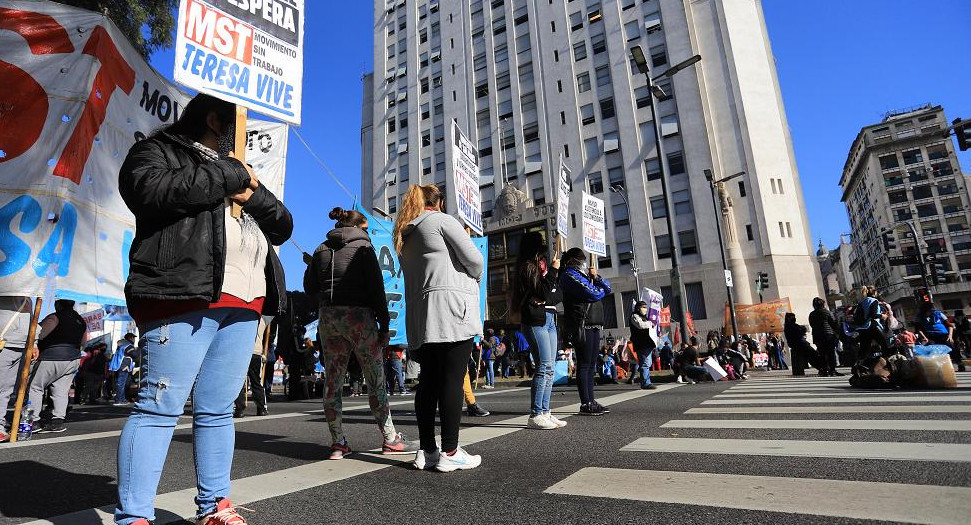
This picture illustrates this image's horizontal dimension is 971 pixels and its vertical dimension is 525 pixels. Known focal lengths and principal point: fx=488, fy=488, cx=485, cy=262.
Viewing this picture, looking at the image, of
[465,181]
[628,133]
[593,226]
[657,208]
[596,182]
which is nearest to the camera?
[465,181]

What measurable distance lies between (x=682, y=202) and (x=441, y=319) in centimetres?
3336

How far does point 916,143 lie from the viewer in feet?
253

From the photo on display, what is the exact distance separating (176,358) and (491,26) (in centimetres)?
4724

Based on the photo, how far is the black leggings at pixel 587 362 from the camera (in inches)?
211

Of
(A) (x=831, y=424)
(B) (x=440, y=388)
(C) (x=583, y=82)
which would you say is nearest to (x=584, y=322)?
(A) (x=831, y=424)

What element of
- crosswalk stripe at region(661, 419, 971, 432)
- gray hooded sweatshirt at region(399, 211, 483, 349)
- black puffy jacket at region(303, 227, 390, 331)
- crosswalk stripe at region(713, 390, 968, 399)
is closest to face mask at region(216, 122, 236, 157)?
gray hooded sweatshirt at region(399, 211, 483, 349)

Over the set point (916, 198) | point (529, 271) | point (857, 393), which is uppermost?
point (916, 198)

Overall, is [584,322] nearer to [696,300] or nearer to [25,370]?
[25,370]

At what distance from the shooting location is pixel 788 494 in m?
2.07

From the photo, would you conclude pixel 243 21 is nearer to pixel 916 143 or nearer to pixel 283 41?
pixel 283 41

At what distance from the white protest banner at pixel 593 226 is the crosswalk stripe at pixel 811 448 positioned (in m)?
6.42

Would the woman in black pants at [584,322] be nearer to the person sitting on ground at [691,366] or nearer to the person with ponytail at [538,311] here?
the person with ponytail at [538,311]

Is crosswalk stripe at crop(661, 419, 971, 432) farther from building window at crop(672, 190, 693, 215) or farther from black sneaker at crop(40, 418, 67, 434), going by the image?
building window at crop(672, 190, 693, 215)

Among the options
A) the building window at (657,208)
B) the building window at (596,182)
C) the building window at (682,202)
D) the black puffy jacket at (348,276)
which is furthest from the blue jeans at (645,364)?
the building window at (596,182)
